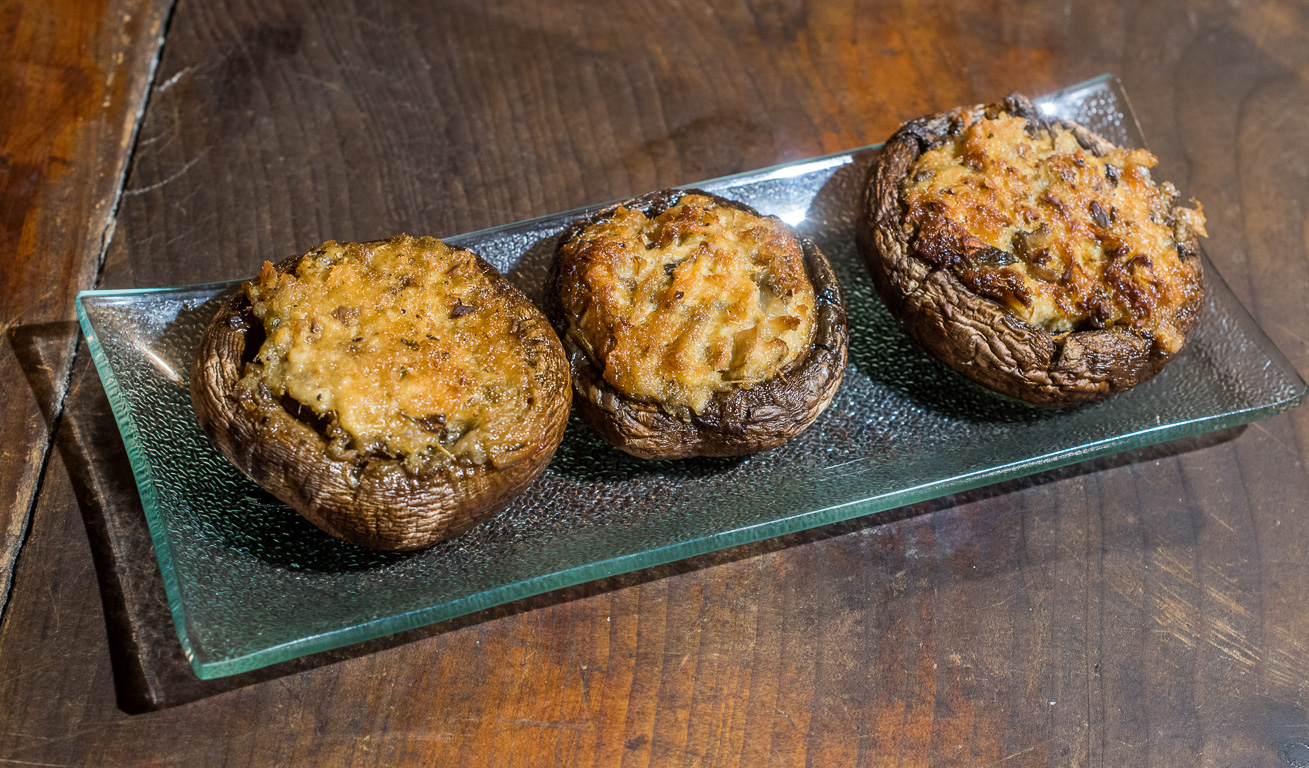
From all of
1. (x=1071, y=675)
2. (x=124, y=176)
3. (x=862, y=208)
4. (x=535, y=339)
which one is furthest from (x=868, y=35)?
(x=124, y=176)

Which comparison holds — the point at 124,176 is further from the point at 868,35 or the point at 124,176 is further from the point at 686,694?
the point at 868,35

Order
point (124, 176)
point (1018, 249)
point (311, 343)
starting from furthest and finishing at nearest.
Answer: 1. point (124, 176)
2. point (1018, 249)
3. point (311, 343)

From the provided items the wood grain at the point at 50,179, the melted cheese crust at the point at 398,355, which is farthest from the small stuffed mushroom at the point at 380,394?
the wood grain at the point at 50,179

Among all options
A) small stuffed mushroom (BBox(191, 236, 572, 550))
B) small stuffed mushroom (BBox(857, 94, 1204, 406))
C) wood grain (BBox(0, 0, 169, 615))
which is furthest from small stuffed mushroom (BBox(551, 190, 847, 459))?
wood grain (BBox(0, 0, 169, 615))

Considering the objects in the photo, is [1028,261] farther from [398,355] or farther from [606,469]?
[398,355]

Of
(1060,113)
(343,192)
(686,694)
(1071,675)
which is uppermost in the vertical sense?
(343,192)

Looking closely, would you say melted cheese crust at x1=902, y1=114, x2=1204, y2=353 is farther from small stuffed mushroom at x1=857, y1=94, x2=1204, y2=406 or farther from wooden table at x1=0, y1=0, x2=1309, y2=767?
wooden table at x1=0, y1=0, x2=1309, y2=767
